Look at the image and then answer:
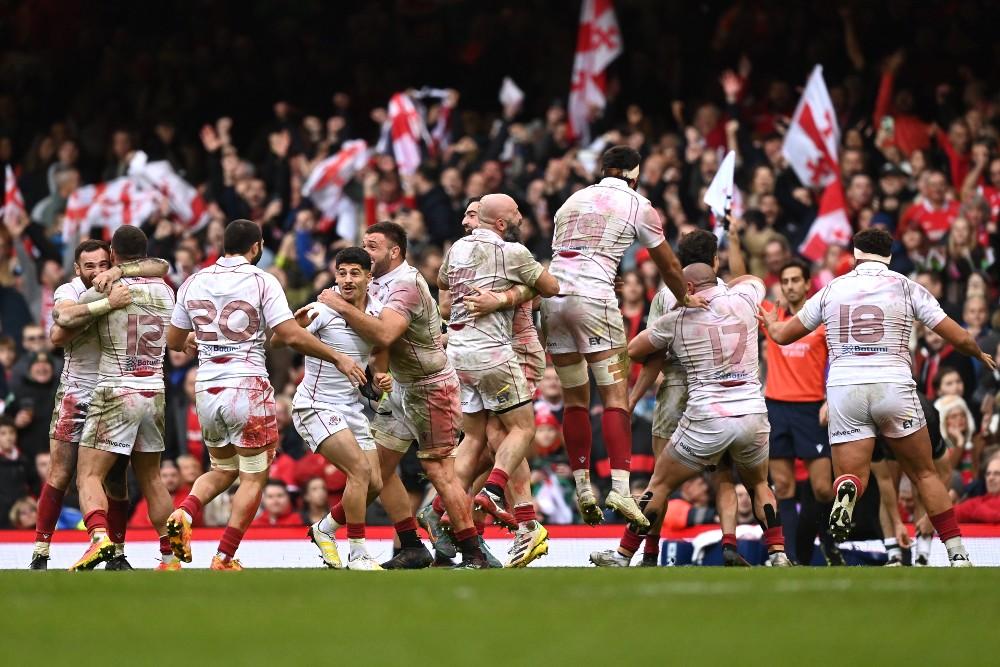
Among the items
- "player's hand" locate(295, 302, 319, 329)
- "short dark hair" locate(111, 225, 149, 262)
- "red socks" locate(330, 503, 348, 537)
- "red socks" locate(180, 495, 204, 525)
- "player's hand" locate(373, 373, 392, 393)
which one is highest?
"short dark hair" locate(111, 225, 149, 262)

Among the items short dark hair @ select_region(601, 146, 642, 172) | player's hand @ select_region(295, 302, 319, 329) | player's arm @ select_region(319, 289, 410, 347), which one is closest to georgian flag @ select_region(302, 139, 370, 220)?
short dark hair @ select_region(601, 146, 642, 172)

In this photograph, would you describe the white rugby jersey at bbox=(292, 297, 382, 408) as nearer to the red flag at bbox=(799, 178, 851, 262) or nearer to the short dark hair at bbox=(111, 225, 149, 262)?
the short dark hair at bbox=(111, 225, 149, 262)

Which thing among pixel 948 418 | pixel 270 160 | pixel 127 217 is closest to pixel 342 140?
pixel 270 160

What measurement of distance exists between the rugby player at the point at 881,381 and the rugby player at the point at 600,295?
1.19m

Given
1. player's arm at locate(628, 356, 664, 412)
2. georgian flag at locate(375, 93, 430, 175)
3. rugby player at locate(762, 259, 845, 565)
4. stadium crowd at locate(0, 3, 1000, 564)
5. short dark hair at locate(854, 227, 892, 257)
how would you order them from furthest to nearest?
georgian flag at locate(375, 93, 430, 175) → stadium crowd at locate(0, 3, 1000, 564) → rugby player at locate(762, 259, 845, 565) → player's arm at locate(628, 356, 664, 412) → short dark hair at locate(854, 227, 892, 257)

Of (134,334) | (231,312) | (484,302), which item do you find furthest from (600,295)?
(134,334)

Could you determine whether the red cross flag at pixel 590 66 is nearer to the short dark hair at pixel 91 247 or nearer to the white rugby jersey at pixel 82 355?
the short dark hair at pixel 91 247

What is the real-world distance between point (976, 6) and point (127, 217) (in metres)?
11.3

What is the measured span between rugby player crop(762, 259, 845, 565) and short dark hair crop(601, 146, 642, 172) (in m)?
2.32

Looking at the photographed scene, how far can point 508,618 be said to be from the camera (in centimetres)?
820

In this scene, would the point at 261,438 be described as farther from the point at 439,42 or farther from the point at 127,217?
the point at 439,42

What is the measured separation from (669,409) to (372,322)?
2752 millimetres

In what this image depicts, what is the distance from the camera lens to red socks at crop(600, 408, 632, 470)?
12828 millimetres

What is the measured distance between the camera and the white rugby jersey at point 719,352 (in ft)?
42.2
